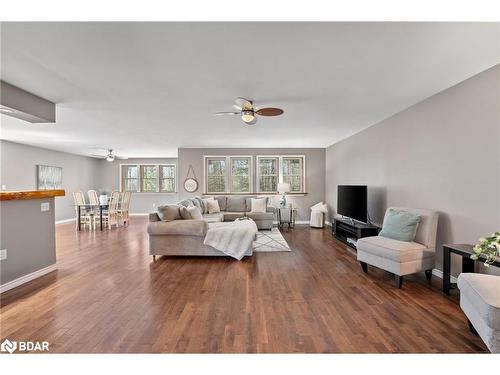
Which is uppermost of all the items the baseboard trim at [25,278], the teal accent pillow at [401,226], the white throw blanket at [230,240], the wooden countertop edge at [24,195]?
the wooden countertop edge at [24,195]

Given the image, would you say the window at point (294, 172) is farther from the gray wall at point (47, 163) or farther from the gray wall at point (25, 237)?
the gray wall at point (47, 163)

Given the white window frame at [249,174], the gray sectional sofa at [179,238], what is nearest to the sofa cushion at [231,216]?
the white window frame at [249,174]

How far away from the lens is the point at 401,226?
3186 mm

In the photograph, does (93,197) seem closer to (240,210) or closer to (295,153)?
(240,210)

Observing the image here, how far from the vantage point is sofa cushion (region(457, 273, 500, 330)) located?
1555 millimetres

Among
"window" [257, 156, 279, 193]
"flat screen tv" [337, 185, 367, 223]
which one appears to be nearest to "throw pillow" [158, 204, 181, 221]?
"flat screen tv" [337, 185, 367, 223]

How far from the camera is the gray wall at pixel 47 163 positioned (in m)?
6.67

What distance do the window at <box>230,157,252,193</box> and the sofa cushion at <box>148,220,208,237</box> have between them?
3.92m

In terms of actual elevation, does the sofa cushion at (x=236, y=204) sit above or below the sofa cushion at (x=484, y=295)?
above

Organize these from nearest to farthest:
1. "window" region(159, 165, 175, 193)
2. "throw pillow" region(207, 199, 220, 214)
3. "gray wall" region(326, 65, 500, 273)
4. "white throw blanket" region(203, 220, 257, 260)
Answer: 1. "gray wall" region(326, 65, 500, 273)
2. "white throw blanket" region(203, 220, 257, 260)
3. "throw pillow" region(207, 199, 220, 214)
4. "window" region(159, 165, 175, 193)

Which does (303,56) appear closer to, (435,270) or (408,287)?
(408,287)

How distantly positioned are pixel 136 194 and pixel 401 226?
32.3 feet

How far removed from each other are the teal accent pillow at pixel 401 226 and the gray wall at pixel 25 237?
16.1 feet

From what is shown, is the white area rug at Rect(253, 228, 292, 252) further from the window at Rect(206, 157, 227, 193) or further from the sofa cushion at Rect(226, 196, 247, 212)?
the window at Rect(206, 157, 227, 193)
